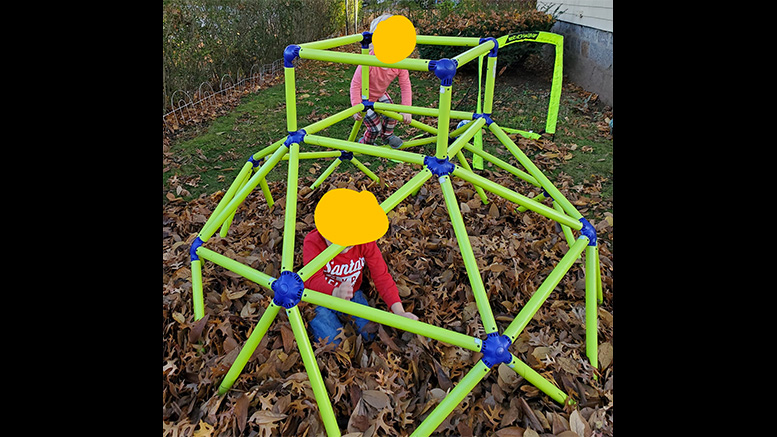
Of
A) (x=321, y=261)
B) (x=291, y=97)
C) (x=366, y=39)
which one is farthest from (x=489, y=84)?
(x=321, y=261)

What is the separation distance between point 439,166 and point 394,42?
2.04ft

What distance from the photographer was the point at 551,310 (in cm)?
274

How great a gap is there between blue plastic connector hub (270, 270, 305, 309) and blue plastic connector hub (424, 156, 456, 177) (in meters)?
0.82

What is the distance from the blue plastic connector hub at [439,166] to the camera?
2.22m

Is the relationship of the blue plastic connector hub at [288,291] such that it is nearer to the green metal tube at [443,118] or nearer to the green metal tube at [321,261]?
the green metal tube at [321,261]

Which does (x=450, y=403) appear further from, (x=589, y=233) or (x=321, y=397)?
(x=589, y=233)

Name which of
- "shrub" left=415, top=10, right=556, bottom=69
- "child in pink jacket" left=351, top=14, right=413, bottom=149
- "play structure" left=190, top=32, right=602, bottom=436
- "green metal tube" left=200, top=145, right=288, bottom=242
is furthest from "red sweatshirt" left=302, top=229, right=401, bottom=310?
"shrub" left=415, top=10, right=556, bottom=69

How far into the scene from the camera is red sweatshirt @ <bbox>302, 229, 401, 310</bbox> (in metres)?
2.52

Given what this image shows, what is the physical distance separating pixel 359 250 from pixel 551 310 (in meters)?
1.20

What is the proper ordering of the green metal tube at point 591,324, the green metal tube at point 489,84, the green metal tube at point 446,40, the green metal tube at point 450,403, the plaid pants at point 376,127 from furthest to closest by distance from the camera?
the plaid pants at point 376,127 → the green metal tube at point 489,84 → the green metal tube at point 446,40 → the green metal tube at point 591,324 → the green metal tube at point 450,403

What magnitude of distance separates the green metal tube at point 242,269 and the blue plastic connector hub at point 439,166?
0.91 meters

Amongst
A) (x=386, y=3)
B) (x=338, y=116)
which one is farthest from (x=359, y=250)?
(x=386, y=3)

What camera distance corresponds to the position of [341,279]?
258 cm

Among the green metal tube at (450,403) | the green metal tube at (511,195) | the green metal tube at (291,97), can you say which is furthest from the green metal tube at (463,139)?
the green metal tube at (450,403)
